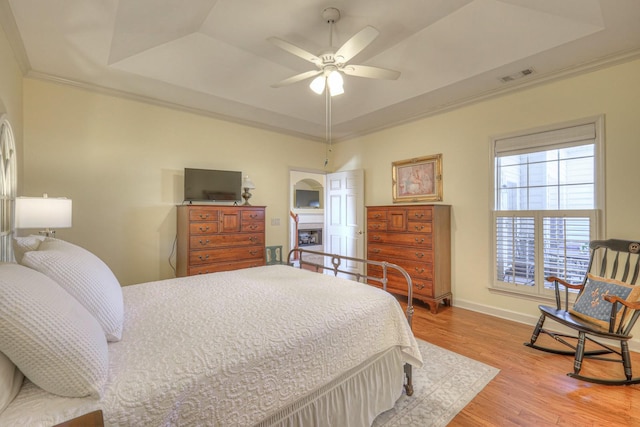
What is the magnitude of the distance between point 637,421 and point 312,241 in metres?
8.12

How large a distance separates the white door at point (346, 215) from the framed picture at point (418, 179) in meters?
0.71

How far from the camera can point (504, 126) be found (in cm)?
333

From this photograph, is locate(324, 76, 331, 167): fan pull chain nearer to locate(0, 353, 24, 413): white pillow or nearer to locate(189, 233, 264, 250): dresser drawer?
locate(189, 233, 264, 250): dresser drawer

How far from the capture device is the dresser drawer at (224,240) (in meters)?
3.36

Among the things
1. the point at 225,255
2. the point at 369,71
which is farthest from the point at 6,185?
the point at 369,71

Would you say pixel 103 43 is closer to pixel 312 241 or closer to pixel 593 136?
pixel 593 136

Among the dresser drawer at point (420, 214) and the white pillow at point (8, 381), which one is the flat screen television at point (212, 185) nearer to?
the dresser drawer at point (420, 214)

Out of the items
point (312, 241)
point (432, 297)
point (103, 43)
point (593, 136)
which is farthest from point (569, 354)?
point (312, 241)

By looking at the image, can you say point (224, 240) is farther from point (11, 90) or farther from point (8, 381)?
point (8, 381)

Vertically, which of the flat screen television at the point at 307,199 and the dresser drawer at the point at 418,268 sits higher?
the flat screen television at the point at 307,199

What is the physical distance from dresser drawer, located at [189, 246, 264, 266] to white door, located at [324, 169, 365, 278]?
1822 millimetres

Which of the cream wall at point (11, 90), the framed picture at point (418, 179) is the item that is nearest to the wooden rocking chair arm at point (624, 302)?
the framed picture at point (418, 179)

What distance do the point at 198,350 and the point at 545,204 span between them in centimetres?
365

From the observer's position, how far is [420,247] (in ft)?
11.9
